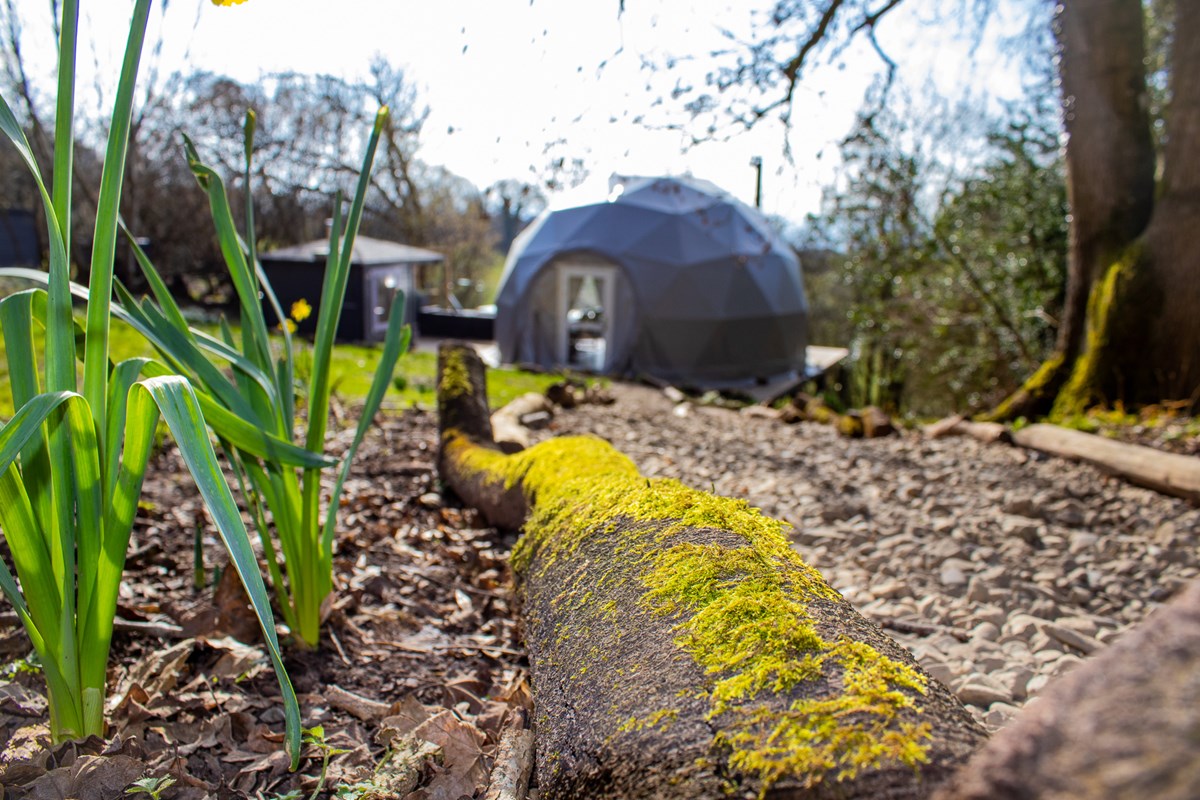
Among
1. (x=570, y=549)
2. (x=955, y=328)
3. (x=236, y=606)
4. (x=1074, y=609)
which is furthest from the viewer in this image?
(x=955, y=328)

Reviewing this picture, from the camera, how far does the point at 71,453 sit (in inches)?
54.0

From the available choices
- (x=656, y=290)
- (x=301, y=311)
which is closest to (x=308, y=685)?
(x=301, y=311)

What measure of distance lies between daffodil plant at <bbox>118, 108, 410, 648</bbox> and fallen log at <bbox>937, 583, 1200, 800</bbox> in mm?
1423

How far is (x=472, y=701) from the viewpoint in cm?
191

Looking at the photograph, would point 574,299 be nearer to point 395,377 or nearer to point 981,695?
point 395,377

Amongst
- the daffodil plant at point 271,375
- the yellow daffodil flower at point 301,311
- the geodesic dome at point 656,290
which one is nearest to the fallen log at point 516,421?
the yellow daffodil flower at point 301,311

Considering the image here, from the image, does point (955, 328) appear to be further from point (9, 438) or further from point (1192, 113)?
point (9, 438)

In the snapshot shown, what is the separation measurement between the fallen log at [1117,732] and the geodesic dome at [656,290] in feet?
41.6

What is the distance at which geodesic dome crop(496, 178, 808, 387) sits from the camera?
522 inches

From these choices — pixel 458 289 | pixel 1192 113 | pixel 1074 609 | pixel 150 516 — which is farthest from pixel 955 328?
pixel 458 289

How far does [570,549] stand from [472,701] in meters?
0.46

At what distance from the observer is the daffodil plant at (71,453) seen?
1.35 meters

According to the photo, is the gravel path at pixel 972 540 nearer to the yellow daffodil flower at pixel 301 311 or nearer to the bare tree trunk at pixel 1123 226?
the bare tree trunk at pixel 1123 226

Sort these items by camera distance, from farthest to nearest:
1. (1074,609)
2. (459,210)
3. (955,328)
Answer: (459,210), (955,328), (1074,609)
